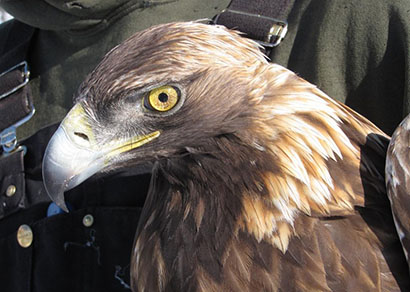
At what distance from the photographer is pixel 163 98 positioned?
166cm

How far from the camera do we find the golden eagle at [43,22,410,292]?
1559 mm

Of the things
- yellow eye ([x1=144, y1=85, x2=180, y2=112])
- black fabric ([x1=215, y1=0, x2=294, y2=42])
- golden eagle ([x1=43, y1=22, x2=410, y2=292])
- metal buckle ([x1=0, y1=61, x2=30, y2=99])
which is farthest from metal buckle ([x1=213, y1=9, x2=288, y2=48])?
metal buckle ([x1=0, y1=61, x2=30, y2=99])

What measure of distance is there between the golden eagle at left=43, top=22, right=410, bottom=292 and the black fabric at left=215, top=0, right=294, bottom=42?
0.75ft

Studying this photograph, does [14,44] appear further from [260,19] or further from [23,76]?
[260,19]

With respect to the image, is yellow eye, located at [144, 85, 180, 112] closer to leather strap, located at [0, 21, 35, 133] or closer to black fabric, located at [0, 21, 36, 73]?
leather strap, located at [0, 21, 35, 133]

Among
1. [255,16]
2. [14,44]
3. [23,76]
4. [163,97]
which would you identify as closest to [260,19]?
[255,16]

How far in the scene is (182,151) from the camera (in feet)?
5.89

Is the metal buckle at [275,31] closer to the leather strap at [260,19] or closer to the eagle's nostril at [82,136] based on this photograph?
the leather strap at [260,19]

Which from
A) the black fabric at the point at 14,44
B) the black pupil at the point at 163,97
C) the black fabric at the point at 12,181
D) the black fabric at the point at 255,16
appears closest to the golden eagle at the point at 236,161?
the black pupil at the point at 163,97

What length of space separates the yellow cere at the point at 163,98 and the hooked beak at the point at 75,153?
4.6 inches

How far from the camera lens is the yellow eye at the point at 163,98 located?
1.64 m

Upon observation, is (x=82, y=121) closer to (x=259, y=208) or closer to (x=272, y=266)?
(x=259, y=208)

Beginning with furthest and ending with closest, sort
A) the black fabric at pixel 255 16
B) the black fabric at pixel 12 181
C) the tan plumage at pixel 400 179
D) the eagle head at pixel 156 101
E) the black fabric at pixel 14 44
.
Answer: the black fabric at pixel 14 44 → the black fabric at pixel 12 181 → the black fabric at pixel 255 16 → the eagle head at pixel 156 101 → the tan plumage at pixel 400 179

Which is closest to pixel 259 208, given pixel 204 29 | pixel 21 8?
pixel 204 29
